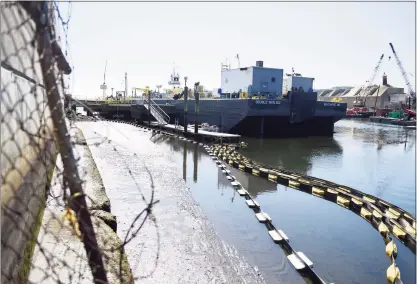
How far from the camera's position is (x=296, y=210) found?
9.73 meters

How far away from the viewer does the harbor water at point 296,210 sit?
6.54 m

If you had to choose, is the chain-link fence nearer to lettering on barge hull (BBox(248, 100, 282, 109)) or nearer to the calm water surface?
the calm water surface

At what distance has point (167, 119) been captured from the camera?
34.4m

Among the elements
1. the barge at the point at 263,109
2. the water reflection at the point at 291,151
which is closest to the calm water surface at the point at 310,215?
the water reflection at the point at 291,151

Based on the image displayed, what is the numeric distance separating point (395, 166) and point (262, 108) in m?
11.0

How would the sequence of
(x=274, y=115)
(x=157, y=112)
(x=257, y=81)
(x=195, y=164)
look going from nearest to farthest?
(x=195, y=164) < (x=274, y=115) < (x=257, y=81) < (x=157, y=112)

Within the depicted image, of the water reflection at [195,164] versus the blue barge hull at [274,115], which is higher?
the blue barge hull at [274,115]

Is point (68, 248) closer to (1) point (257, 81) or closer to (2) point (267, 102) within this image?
(2) point (267, 102)

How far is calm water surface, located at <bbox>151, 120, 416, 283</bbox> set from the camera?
653 cm

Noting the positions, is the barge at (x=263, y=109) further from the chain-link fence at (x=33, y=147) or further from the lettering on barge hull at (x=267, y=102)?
the chain-link fence at (x=33, y=147)

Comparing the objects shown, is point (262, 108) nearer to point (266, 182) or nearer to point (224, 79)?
point (224, 79)

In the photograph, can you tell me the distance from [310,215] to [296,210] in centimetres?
49

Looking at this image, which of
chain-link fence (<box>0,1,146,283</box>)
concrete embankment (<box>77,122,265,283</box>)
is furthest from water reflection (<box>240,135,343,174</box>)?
chain-link fence (<box>0,1,146,283</box>)

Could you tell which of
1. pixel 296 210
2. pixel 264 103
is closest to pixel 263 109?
pixel 264 103
